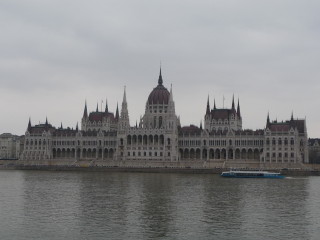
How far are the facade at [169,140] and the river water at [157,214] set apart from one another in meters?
→ 66.3

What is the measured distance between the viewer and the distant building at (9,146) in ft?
621

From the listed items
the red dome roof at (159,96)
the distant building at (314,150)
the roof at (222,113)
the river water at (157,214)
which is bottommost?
the river water at (157,214)

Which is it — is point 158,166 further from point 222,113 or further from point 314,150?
point 314,150

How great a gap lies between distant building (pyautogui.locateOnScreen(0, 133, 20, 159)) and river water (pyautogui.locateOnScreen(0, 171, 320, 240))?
4957 inches

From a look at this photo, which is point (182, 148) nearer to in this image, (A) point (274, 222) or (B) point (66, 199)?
(B) point (66, 199)

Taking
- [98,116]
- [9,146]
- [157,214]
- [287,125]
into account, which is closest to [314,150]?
[287,125]

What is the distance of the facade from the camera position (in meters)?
A: 133

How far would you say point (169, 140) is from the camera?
141875 millimetres

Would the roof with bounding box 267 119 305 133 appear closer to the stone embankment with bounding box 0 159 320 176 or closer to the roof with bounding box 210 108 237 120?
the stone embankment with bounding box 0 159 320 176

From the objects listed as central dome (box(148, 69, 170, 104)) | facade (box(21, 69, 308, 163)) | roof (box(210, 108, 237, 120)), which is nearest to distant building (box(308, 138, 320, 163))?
facade (box(21, 69, 308, 163))

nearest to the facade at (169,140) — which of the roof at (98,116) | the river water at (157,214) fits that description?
the roof at (98,116)

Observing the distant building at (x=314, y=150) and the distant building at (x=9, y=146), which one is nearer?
the distant building at (x=314, y=150)

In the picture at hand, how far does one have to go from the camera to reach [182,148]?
478 feet

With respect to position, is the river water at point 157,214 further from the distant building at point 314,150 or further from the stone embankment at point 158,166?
the distant building at point 314,150
